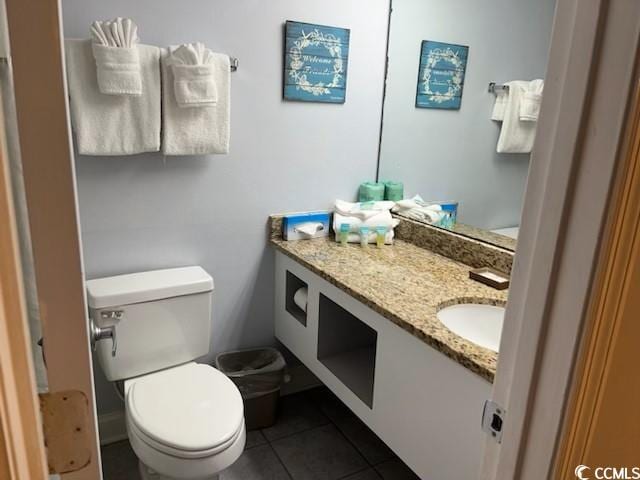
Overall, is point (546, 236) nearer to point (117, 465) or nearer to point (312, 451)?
point (312, 451)

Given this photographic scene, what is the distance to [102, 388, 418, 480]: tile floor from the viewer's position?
1943 mm

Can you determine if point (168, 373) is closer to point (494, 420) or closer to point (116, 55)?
point (116, 55)

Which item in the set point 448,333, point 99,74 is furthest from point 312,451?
point 99,74

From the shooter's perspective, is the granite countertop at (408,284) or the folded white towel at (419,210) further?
the folded white towel at (419,210)

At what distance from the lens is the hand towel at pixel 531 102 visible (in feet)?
5.26

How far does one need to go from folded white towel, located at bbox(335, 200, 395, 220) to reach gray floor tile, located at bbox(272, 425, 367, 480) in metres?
1.01

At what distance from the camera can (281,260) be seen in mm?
2186

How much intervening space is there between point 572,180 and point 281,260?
165 cm

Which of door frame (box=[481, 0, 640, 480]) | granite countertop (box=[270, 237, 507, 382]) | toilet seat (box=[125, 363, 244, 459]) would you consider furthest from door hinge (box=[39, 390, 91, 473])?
toilet seat (box=[125, 363, 244, 459])

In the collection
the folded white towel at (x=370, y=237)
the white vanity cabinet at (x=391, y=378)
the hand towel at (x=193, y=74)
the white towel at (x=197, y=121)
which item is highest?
the hand towel at (x=193, y=74)

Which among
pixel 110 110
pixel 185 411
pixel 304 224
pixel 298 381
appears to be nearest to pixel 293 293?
pixel 304 224

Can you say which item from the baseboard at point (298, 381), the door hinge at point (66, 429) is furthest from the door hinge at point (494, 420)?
the baseboard at point (298, 381)

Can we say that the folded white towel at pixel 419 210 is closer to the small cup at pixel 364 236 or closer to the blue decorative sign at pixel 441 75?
the small cup at pixel 364 236

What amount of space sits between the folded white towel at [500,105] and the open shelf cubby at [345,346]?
971 millimetres
